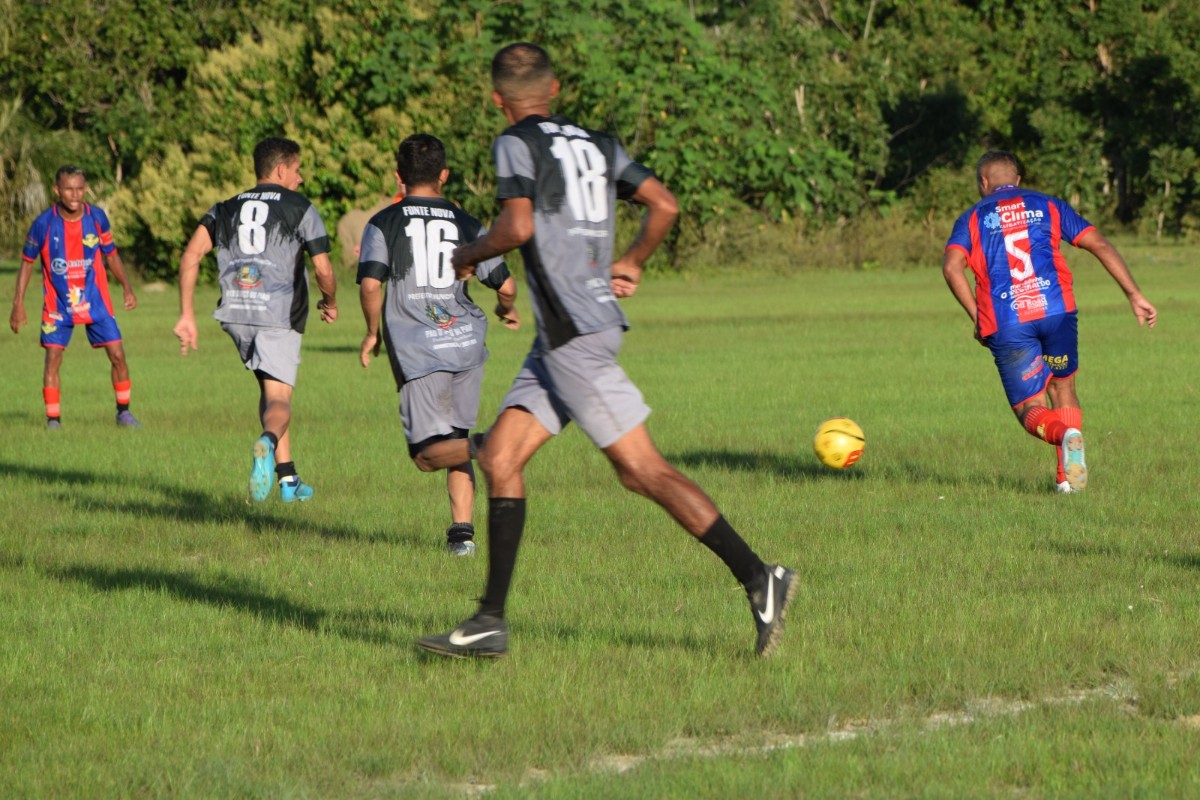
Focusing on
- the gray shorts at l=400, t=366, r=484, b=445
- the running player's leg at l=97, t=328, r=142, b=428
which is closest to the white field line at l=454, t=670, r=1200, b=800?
the gray shorts at l=400, t=366, r=484, b=445

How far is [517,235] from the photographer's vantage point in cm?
569

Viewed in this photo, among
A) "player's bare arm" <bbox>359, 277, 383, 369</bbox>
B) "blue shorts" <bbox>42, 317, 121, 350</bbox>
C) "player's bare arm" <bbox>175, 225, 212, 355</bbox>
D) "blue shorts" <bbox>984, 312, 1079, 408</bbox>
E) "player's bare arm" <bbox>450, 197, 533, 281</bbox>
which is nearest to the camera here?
"player's bare arm" <bbox>450, 197, 533, 281</bbox>

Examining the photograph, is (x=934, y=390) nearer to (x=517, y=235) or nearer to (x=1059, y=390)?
(x=1059, y=390)

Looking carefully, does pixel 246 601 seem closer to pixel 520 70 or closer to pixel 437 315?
pixel 437 315

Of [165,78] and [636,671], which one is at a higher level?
[165,78]

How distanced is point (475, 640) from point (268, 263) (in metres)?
4.85

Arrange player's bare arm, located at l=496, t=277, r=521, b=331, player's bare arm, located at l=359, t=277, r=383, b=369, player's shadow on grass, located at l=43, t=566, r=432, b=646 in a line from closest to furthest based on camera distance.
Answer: player's shadow on grass, located at l=43, t=566, r=432, b=646 < player's bare arm, located at l=496, t=277, r=521, b=331 < player's bare arm, located at l=359, t=277, r=383, b=369

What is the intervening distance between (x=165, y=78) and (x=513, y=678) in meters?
48.4

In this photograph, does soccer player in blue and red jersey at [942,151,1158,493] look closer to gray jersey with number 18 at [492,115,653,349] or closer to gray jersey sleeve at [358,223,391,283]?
gray jersey sleeve at [358,223,391,283]

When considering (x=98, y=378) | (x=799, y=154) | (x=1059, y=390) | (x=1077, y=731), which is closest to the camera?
(x=1077, y=731)

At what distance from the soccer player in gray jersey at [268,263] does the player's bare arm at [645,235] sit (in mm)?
4197

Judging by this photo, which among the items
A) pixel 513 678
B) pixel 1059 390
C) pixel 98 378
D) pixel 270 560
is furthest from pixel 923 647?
pixel 98 378

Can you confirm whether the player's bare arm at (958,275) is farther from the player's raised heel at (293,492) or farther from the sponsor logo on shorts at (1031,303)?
the player's raised heel at (293,492)

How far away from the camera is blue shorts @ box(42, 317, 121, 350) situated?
15000 mm
